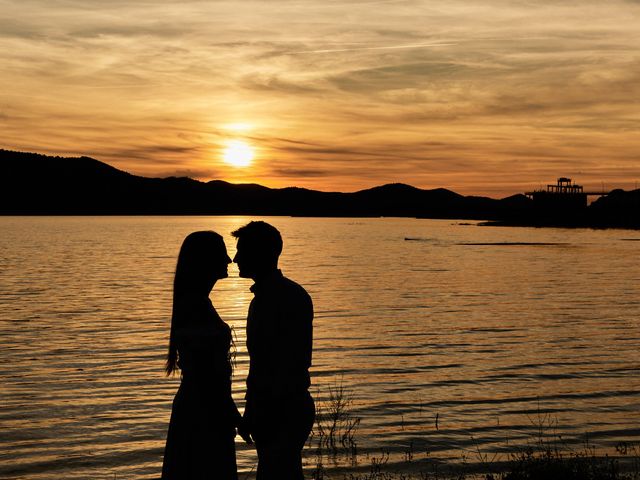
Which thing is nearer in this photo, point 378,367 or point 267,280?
point 267,280

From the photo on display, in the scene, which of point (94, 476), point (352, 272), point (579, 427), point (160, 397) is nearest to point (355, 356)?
point (160, 397)

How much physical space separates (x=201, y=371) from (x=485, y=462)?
26.5 feet

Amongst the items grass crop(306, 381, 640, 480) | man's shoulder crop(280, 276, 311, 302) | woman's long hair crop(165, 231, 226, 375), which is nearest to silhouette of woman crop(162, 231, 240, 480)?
woman's long hair crop(165, 231, 226, 375)

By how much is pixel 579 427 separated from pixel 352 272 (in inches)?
2016

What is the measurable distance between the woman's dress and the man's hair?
0.69 m

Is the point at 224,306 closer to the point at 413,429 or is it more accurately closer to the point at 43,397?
the point at 43,397

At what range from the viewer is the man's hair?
254 inches

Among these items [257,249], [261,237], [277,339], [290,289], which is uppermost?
[261,237]

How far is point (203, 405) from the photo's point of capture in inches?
263

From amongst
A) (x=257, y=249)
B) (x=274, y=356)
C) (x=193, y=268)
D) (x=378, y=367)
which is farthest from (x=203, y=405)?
(x=378, y=367)

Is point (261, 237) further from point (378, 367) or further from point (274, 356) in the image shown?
point (378, 367)

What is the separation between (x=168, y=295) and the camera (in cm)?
4641

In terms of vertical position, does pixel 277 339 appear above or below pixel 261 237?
below

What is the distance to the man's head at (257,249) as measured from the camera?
6.46 metres
